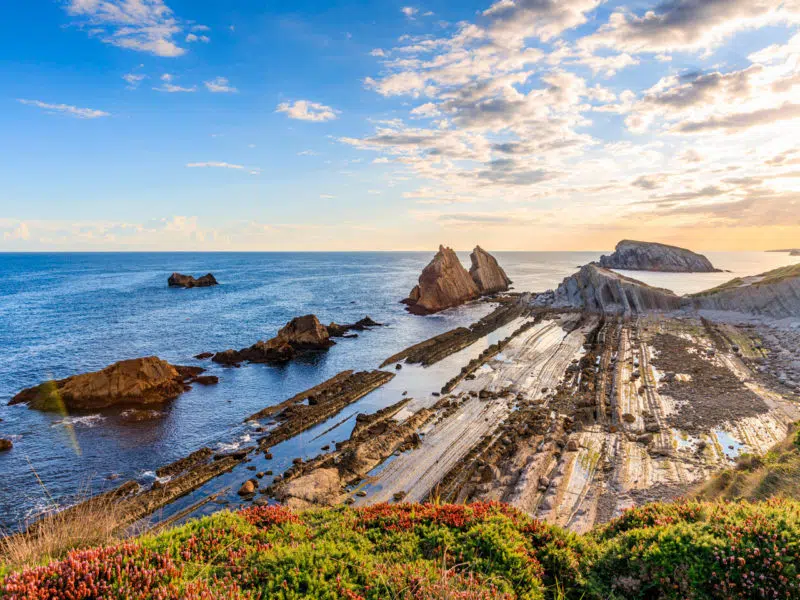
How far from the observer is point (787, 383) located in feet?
108

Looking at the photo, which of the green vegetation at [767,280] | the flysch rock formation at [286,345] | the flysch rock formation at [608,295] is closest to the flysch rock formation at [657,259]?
the green vegetation at [767,280]

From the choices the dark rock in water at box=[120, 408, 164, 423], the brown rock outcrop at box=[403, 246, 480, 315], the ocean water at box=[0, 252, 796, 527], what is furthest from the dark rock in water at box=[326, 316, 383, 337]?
the dark rock in water at box=[120, 408, 164, 423]

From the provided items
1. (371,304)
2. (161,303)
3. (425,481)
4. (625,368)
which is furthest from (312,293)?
(425,481)

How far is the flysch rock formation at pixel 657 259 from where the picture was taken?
17512cm

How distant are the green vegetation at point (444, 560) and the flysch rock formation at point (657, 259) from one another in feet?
657

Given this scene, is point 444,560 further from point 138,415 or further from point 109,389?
point 109,389

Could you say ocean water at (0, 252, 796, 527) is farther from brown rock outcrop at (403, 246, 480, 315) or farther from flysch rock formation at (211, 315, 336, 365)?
brown rock outcrop at (403, 246, 480, 315)

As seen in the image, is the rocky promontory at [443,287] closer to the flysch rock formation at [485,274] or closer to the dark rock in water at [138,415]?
the flysch rock formation at [485,274]

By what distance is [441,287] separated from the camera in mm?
87875

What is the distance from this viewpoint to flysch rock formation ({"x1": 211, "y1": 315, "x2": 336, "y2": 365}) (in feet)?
157

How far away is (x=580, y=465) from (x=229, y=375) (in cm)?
3436

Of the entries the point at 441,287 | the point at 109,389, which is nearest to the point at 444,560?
the point at 109,389

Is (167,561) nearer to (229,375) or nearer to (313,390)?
(313,390)

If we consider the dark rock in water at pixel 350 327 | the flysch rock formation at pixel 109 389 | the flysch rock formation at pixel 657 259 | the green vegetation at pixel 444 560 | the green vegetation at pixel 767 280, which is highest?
the flysch rock formation at pixel 657 259
